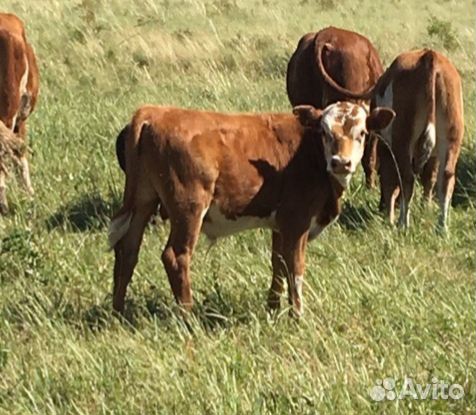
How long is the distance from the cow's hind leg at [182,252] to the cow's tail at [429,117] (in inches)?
110

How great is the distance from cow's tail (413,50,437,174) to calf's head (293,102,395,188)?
1969 mm

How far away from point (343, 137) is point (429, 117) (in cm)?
231

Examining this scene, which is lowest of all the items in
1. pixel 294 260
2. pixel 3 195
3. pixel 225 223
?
pixel 3 195

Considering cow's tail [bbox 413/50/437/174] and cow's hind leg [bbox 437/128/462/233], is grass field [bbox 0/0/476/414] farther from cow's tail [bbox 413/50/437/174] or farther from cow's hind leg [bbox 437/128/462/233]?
Answer: cow's tail [bbox 413/50/437/174]

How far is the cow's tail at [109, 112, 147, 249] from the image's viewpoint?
6.50 meters

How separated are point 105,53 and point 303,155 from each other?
11.0 metres

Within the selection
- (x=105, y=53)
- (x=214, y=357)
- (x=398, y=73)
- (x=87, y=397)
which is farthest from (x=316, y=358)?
(x=105, y=53)

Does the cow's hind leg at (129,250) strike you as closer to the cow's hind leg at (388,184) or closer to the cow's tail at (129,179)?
the cow's tail at (129,179)

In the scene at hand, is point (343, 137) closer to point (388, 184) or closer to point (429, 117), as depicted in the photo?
point (429, 117)

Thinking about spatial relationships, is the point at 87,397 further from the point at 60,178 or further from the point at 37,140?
the point at 37,140

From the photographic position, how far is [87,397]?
208 inches

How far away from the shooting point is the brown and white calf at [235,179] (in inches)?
251

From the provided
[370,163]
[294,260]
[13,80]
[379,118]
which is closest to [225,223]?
[294,260]

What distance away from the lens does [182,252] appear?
640 centimetres
